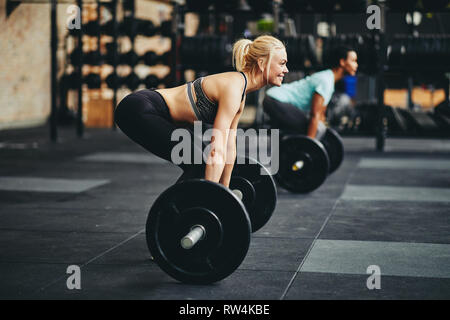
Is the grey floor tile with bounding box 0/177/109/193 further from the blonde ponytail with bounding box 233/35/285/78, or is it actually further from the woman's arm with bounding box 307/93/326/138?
the blonde ponytail with bounding box 233/35/285/78

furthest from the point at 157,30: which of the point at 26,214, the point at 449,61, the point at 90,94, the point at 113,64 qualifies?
the point at 26,214

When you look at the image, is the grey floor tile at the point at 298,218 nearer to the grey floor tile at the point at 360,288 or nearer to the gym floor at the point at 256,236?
the gym floor at the point at 256,236

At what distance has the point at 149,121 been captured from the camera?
3.84 meters

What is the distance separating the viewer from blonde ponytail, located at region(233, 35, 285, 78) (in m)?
3.72

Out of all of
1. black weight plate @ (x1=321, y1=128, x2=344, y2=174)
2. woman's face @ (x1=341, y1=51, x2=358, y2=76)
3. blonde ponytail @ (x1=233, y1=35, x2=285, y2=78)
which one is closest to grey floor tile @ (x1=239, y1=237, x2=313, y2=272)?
blonde ponytail @ (x1=233, y1=35, x2=285, y2=78)

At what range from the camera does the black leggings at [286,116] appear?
274 inches

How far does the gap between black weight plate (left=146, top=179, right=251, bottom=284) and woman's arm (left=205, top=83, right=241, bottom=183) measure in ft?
0.37

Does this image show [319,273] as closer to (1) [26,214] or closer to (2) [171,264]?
(2) [171,264]

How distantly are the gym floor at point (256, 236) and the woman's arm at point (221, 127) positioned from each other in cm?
60

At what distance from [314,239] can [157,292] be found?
5.34 ft

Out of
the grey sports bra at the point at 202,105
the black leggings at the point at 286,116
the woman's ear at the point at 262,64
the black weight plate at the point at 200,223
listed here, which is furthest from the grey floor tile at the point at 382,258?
the black leggings at the point at 286,116

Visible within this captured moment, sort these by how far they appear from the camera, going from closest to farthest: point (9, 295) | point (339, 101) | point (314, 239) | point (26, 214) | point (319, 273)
Result: point (9, 295) → point (319, 273) → point (314, 239) → point (26, 214) → point (339, 101)

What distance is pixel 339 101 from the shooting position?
14055 millimetres

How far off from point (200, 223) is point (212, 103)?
0.65 meters
